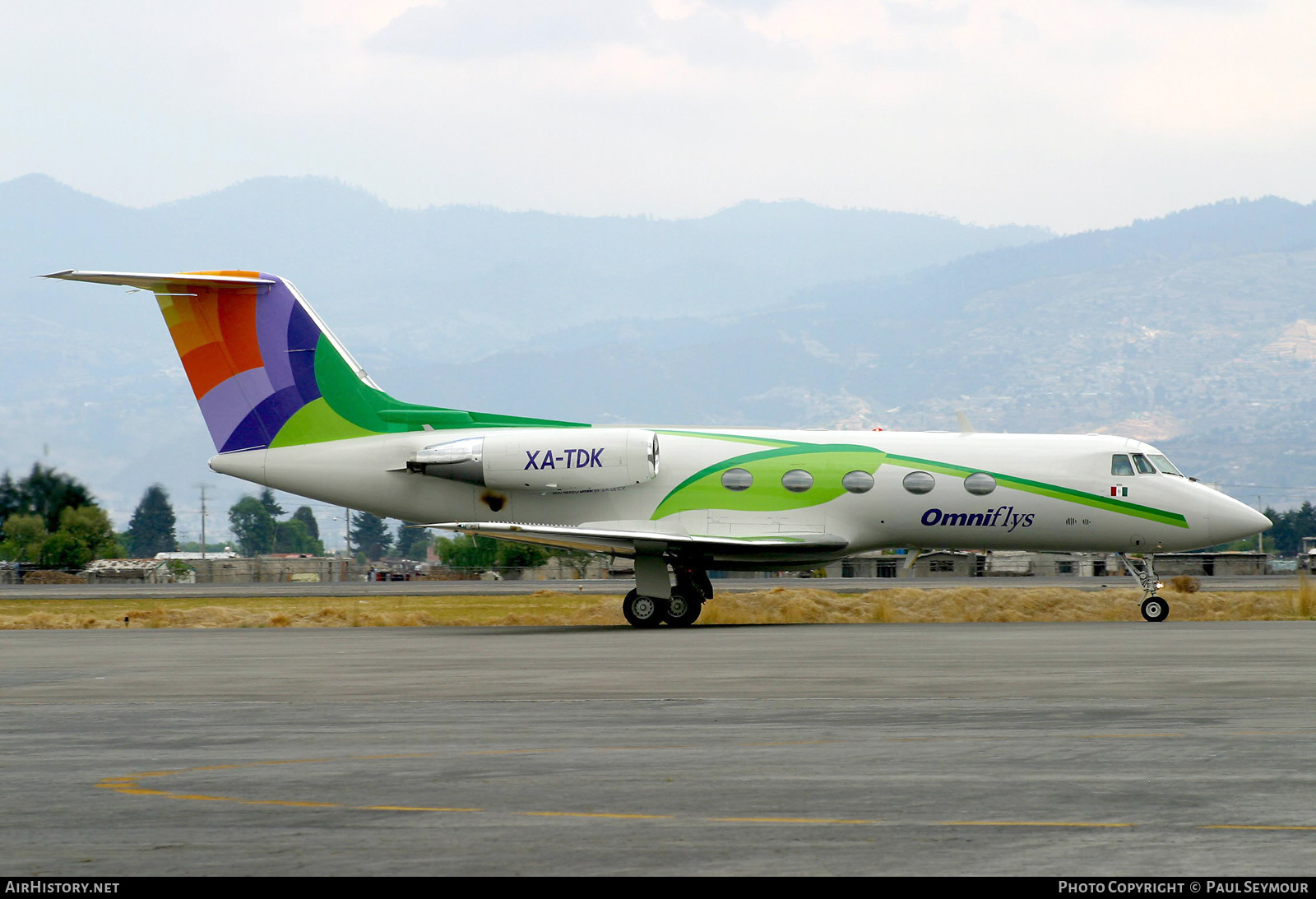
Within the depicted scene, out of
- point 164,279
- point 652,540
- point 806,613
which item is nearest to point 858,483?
point 652,540

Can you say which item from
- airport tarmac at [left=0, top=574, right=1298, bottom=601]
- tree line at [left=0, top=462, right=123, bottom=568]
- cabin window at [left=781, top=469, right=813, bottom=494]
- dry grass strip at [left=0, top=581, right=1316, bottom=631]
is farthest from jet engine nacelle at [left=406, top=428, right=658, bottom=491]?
tree line at [left=0, top=462, right=123, bottom=568]

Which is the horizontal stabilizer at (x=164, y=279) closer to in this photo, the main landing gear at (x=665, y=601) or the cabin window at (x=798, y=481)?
the main landing gear at (x=665, y=601)

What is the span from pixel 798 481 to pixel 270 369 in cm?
1086

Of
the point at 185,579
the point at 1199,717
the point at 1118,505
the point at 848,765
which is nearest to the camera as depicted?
the point at 848,765

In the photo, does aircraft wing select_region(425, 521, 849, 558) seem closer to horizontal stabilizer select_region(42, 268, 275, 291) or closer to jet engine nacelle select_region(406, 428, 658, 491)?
jet engine nacelle select_region(406, 428, 658, 491)

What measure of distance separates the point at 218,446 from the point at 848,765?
23.4 metres

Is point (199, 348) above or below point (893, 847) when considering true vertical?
above

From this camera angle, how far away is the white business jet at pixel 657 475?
2836 centimetres

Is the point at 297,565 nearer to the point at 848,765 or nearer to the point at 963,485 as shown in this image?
the point at 963,485

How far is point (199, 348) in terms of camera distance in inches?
1179

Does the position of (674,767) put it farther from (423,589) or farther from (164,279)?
(423,589)

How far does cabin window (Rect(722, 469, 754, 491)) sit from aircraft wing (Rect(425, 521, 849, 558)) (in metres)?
1.03

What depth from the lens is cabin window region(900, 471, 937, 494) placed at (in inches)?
1117

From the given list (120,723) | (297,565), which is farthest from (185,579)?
(120,723)
